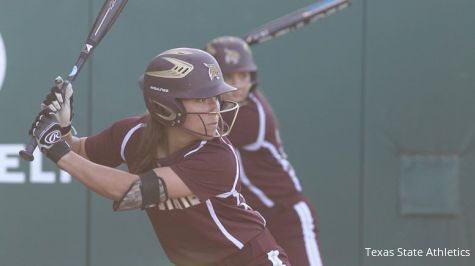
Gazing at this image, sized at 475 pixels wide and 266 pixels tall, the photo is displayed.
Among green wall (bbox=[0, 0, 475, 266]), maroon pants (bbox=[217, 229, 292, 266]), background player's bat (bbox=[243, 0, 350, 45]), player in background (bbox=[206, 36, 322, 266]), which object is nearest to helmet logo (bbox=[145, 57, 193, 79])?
maroon pants (bbox=[217, 229, 292, 266])

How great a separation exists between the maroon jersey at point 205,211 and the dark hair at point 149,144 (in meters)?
0.04

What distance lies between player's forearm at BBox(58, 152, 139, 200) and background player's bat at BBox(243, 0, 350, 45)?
8.60 ft

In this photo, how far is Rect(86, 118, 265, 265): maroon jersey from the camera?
148 inches

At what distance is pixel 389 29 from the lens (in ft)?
20.8

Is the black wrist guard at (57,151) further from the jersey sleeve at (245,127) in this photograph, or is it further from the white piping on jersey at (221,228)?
the jersey sleeve at (245,127)

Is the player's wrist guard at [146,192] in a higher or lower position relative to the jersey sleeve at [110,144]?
lower

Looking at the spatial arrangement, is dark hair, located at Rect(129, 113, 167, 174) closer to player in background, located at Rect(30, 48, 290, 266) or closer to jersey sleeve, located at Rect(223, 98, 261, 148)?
player in background, located at Rect(30, 48, 290, 266)

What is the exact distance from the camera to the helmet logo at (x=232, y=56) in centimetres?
562

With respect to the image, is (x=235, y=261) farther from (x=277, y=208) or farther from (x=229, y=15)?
(x=229, y=15)

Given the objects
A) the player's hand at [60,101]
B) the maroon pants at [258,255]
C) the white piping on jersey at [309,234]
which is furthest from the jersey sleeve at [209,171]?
the white piping on jersey at [309,234]

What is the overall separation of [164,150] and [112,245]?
8.35ft

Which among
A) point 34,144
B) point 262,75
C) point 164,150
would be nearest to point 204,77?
point 164,150

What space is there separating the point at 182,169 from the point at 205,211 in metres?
0.20

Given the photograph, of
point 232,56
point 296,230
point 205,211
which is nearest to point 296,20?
point 232,56
